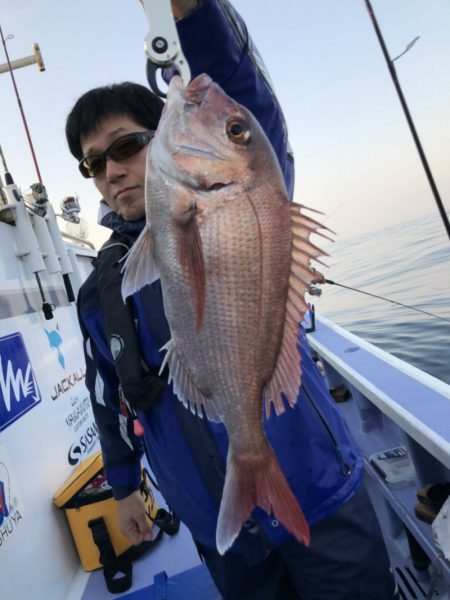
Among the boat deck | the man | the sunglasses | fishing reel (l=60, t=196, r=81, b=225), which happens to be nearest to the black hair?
the man

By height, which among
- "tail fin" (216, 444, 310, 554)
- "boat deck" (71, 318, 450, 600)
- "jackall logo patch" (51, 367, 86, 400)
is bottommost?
"boat deck" (71, 318, 450, 600)

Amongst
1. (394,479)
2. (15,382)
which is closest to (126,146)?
(15,382)

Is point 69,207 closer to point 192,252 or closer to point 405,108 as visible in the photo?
point 405,108

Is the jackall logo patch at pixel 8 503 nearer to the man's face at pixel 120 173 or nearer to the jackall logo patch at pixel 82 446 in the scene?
the jackall logo patch at pixel 82 446

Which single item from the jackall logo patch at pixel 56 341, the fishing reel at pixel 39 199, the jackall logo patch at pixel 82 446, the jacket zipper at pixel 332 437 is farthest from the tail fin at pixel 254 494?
the fishing reel at pixel 39 199

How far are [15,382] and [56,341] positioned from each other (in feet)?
3.36

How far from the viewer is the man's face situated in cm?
162

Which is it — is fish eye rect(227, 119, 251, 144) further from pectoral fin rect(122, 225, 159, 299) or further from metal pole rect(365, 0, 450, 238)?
metal pole rect(365, 0, 450, 238)

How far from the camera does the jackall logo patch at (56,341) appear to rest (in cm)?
388

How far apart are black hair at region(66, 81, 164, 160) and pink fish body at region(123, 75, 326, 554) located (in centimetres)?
80

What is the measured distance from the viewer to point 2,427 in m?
2.74

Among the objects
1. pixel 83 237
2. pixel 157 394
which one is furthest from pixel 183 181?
pixel 83 237

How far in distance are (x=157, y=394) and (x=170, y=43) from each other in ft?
3.83

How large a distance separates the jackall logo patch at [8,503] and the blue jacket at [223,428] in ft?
4.64
